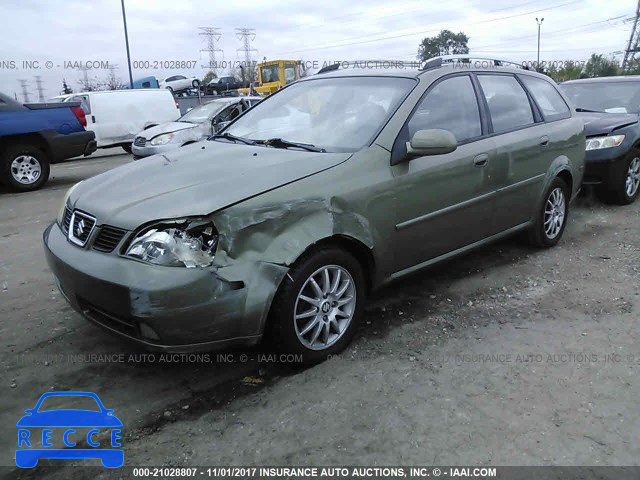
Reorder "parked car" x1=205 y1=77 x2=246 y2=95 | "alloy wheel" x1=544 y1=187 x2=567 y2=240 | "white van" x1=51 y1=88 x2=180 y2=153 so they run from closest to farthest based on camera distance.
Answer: "alloy wheel" x1=544 y1=187 x2=567 y2=240 → "white van" x1=51 y1=88 x2=180 y2=153 → "parked car" x1=205 y1=77 x2=246 y2=95

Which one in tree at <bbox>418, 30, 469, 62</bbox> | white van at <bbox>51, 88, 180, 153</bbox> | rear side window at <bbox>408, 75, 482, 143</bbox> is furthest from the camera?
tree at <bbox>418, 30, 469, 62</bbox>

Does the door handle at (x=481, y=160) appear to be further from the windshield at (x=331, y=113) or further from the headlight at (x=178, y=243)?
the headlight at (x=178, y=243)

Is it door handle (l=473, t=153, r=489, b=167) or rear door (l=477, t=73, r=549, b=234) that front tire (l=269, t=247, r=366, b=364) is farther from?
rear door (l=477, t=73, r=549, b=234)

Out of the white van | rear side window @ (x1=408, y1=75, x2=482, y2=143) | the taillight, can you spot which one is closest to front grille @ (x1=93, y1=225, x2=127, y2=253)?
rear side window @ (x1=408, y1=75, x2=482, y2=143)

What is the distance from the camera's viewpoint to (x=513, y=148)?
4.29 meters

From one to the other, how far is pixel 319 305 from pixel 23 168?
8071 mm

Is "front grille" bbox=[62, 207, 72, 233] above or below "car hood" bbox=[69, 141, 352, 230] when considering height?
below

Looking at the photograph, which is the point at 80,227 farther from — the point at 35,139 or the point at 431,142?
the point at 35,139

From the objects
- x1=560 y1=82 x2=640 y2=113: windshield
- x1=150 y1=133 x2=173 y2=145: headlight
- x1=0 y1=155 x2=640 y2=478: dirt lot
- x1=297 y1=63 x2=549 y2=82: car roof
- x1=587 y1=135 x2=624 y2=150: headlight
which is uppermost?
x1=297 y1=63 x2=549 y2=82: car roof

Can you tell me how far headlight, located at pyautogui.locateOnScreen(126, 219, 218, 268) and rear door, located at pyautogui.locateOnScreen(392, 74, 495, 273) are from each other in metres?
1.28

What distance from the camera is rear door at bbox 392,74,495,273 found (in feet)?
11.4

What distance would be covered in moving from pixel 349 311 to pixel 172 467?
135 centimetres

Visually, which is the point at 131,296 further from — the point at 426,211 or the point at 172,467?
the point at 426,211

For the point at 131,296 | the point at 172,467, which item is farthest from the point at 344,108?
the point at 172,467
